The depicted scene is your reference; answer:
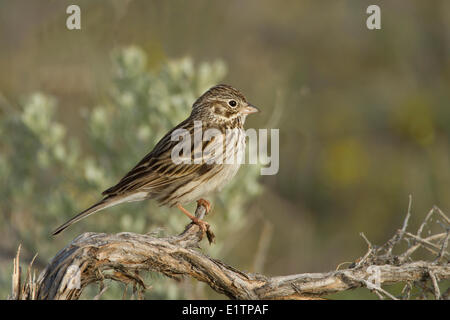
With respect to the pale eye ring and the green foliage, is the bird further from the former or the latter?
the green foliage

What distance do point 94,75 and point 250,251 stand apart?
307cm

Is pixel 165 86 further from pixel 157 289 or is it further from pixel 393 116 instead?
pixel 393 116

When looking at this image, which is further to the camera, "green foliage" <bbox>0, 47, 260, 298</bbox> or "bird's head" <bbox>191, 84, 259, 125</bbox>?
"green foliage" <bbox>0, 47, 260, 298</bbox>

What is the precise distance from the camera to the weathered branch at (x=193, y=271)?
292 centimetres

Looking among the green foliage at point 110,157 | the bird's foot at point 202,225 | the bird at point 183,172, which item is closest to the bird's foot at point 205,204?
the bird at point 183,172

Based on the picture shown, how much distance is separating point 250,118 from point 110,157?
8.27 ft

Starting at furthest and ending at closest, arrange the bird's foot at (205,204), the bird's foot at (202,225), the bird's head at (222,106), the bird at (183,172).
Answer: the bird's head at (222,106) → the bird's foot at (205,204) → the bird at (183,172) → the bird's foot at (202,225)

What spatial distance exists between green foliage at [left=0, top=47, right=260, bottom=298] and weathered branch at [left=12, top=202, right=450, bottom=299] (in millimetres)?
2661

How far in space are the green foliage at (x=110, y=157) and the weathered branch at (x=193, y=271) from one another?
2661 mm

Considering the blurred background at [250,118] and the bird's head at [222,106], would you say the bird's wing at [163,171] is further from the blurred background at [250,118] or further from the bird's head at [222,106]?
the blurred background at [250,118]

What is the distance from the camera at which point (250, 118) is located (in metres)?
8.38

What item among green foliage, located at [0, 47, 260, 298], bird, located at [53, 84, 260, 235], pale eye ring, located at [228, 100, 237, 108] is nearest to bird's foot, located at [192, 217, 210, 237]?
bird, located at [53, 84, 260, 235]

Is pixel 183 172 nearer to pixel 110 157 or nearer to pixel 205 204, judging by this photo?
pixel 205 204

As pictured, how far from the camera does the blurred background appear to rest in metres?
6.24
